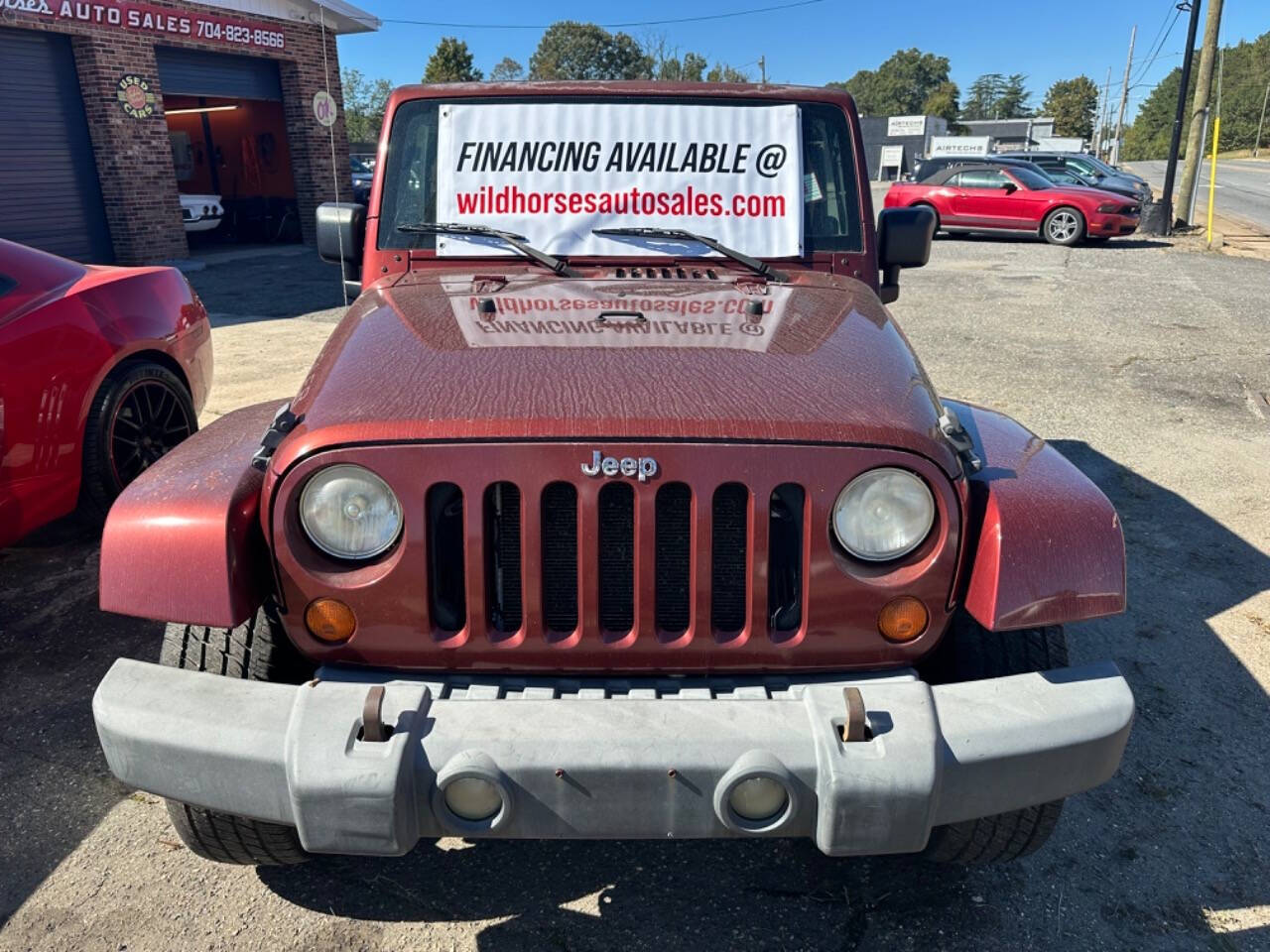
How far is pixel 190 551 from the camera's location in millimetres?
1952

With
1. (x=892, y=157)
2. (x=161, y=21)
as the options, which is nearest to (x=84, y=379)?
(x=161, y=21)

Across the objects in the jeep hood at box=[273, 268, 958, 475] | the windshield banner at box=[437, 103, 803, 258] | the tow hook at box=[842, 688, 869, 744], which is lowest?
the tow hook at box=[842, 688, 869, 744]

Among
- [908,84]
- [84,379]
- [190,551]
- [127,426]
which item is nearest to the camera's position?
[190,551]

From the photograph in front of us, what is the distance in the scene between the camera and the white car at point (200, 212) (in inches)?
671

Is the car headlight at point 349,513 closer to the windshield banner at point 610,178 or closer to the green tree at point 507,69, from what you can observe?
the windshield banner at point 610,178

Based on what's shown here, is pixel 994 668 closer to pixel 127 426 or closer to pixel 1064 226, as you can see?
pixel 127 426

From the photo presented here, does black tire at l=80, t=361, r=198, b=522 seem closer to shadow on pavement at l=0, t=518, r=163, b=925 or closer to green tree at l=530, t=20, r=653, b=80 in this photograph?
shadow on pavement at l=0, t=518, r=163, b=925

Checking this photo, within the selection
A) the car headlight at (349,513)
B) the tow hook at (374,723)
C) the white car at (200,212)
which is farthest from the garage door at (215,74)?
the tow hook at (374,723)

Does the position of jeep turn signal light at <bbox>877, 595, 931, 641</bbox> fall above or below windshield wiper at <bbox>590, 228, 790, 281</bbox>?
below

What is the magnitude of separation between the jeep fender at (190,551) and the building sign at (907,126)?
2268 inches

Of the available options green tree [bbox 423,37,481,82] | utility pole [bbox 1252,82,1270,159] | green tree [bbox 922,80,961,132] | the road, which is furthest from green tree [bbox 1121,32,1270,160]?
green tree [bbox 423,37,481,82]

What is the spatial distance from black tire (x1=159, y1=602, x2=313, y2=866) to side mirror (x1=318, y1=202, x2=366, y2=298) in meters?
1.60

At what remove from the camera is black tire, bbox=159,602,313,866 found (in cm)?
215

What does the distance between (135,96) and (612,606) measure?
1616 cm
